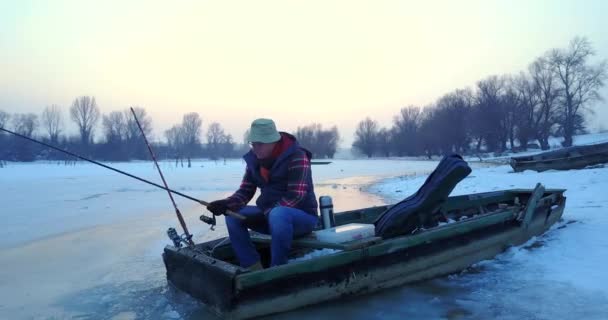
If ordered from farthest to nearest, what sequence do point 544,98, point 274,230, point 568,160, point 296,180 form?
point 544,98
point 568,160
point 296,180
point 274,230

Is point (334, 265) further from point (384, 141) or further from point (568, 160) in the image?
point (384, 141)

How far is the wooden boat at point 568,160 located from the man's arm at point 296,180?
14.2 m

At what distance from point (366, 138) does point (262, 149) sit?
109m

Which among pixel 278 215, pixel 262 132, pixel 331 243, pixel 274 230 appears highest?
pixel 262 132

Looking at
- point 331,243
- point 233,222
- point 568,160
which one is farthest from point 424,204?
point 568,160

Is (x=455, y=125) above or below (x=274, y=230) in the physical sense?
above

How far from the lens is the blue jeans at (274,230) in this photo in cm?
344

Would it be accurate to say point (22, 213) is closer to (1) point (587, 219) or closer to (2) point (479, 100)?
(1) point (587, 219)

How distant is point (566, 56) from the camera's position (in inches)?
2087

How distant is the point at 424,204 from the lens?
4.27 m

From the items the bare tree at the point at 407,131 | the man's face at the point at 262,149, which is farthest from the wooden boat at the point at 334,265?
the bare tree at the point at 407,131

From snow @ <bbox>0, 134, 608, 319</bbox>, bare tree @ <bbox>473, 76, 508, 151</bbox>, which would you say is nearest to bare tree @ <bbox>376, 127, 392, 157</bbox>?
bare tree @ <bbox>473, 76, 508, 151</bbox>

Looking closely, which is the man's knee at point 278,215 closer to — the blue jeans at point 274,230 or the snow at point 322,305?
the blue jeans at point 274,230

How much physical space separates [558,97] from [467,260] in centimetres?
5974
